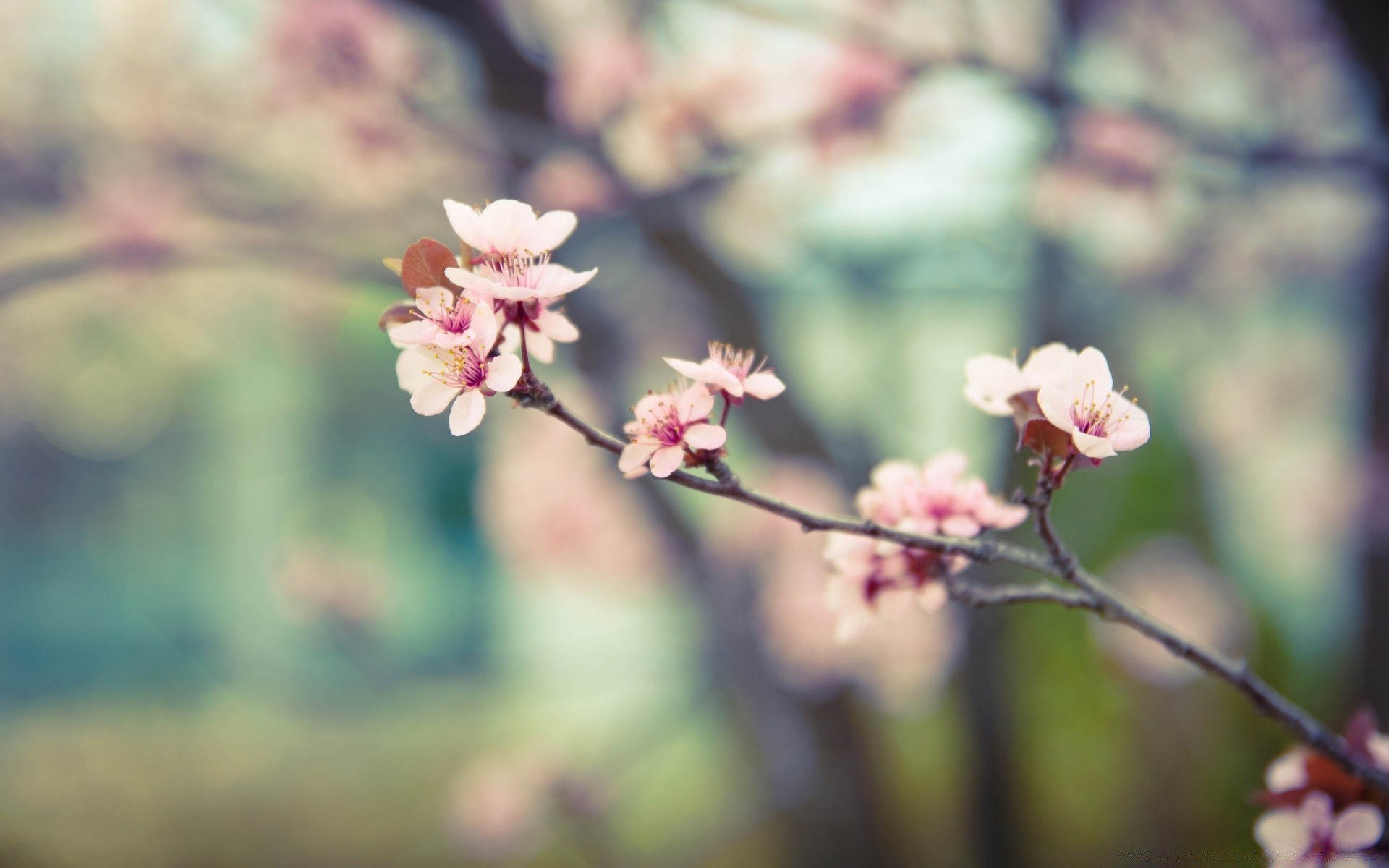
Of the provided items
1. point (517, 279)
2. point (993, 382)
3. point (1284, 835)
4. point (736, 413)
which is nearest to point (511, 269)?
point (517, 279)

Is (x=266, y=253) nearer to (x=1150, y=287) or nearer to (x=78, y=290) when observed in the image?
(x=1150, y=287)

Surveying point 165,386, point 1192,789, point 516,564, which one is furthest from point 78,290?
point 1192,789

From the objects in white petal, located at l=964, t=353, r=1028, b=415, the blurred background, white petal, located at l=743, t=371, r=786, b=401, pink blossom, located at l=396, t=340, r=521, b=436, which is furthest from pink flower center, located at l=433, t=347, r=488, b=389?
the blurred background

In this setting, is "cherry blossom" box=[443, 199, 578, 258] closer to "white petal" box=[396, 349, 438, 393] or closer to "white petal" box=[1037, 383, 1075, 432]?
"white petal" box=[396, 349, 438, 393]

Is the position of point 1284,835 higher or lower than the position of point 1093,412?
lower

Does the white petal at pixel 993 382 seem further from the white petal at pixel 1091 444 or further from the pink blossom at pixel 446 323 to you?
the pink blossom at pixel 446 323

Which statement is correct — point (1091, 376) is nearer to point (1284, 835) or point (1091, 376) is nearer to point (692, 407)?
point (692, 407)
